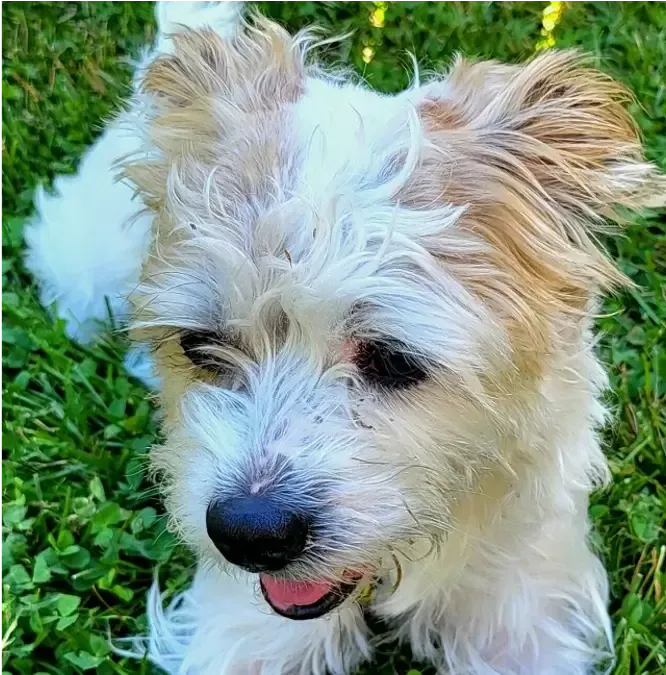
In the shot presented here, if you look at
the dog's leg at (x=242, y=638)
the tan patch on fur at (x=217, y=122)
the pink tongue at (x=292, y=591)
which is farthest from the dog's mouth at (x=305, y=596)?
the tan patch on fur at (x=217, y=122)

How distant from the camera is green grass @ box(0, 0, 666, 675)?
2963 millimetres

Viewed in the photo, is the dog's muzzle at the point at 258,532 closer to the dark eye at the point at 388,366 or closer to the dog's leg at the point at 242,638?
the dark eye at the point at 388,366

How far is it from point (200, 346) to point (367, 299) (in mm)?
429

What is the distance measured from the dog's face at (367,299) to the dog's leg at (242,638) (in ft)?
1.39

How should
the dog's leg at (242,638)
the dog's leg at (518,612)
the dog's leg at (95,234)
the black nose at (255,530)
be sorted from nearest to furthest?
1. the black nose at (255,530)
2. the dog's leg at (518,612)
3. the dog's leg at (242,638)
4. the dog's leg at (95,234)

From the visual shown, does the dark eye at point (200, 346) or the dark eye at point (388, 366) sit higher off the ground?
the dark eye at point (388, 366)

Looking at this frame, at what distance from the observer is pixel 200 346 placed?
230 cm

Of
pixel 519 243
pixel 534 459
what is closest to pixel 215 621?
pixel 534 459

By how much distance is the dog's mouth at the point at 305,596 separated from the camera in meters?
2.38

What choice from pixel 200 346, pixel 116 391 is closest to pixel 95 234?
pixel 116 391

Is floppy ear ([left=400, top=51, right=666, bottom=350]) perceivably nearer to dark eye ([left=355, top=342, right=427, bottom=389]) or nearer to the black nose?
dark eye ([left=355, top=342, right=427, bottom=389])

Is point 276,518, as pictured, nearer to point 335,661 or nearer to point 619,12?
point 335,661

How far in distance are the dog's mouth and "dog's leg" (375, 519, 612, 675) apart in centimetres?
26

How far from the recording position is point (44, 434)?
340 centimetres
